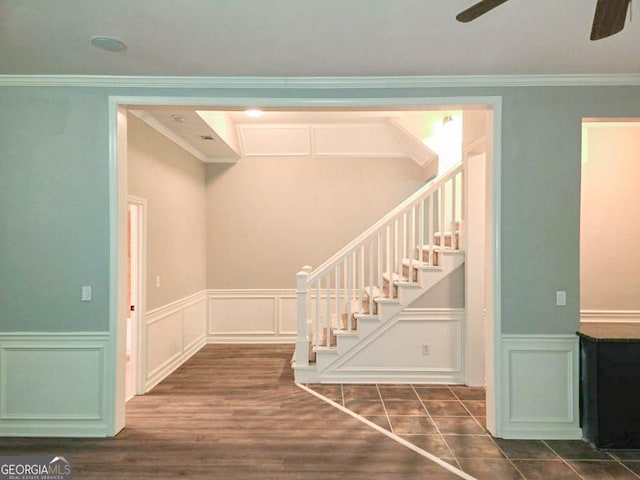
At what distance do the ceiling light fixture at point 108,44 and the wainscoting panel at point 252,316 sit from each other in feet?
13.3

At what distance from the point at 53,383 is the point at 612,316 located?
17.1 feet

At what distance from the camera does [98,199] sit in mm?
2920

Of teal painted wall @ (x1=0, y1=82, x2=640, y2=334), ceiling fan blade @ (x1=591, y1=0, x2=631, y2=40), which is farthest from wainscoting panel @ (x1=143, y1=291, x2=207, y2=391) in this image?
ceiling fan blade @ (x1=591, y1=0, x2=631, y2=40)

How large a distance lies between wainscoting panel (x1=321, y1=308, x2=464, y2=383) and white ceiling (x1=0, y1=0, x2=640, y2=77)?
2457 millimetres

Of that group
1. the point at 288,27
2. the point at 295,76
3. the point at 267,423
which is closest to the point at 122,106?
the point at 295,76

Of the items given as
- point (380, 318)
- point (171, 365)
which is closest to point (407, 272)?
point (380, 318)

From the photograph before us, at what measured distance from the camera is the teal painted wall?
288cm

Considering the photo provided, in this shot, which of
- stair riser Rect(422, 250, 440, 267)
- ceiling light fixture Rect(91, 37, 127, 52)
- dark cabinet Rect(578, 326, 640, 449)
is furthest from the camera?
stair riser Rect(422, 250, 440, 267)

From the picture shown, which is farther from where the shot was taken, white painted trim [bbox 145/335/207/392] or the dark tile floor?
white painted trim [bbox 145/335/207/392]

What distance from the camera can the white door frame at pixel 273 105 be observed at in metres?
2.90

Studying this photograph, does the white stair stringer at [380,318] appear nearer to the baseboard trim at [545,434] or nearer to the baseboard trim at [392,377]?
the baseboard trim at [392,377]

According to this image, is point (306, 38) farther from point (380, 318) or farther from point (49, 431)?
point (49, 431)

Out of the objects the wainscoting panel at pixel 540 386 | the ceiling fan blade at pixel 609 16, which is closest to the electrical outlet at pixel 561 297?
the wainscoting panel at pixel 540 386

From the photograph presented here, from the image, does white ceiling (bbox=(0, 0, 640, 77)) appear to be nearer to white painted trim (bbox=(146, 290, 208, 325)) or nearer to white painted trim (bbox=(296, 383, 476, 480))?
white painted trim (bbox=(146, 290, 208, 325))
